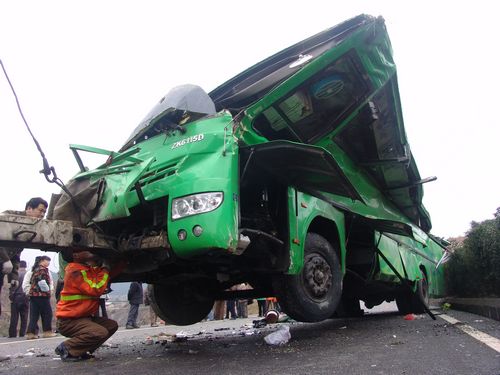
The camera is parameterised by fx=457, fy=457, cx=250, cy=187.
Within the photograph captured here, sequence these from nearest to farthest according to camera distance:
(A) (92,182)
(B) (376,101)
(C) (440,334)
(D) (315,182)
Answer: (A) (92,182) → (D) (315,182) → (C) (440,334) → (B) (376,101)

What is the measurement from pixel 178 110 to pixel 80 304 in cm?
190

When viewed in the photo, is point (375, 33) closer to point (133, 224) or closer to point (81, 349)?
point (133, 224)

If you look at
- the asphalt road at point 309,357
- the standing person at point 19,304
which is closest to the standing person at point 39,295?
the standing person at point 19,304

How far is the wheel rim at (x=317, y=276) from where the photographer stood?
4371 millimetres

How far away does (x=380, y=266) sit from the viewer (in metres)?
→ 6.30

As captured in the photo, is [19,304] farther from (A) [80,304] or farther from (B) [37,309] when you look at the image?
(A) [80,304]

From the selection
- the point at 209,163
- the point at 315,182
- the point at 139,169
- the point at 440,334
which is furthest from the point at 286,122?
the point at 440,334

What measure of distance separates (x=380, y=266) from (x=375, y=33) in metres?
3.22

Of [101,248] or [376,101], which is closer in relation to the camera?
[101,248]

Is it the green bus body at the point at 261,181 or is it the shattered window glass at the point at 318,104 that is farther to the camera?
the shattered window glass at the point at 318,104

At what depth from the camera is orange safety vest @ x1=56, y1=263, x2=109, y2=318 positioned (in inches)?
152

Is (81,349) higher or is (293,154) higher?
(293,154)

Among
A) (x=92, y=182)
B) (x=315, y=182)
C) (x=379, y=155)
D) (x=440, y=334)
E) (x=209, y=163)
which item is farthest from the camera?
(x=379, y=155)

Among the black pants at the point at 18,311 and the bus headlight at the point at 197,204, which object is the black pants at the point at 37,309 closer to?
the black pants at the point at 18,311
